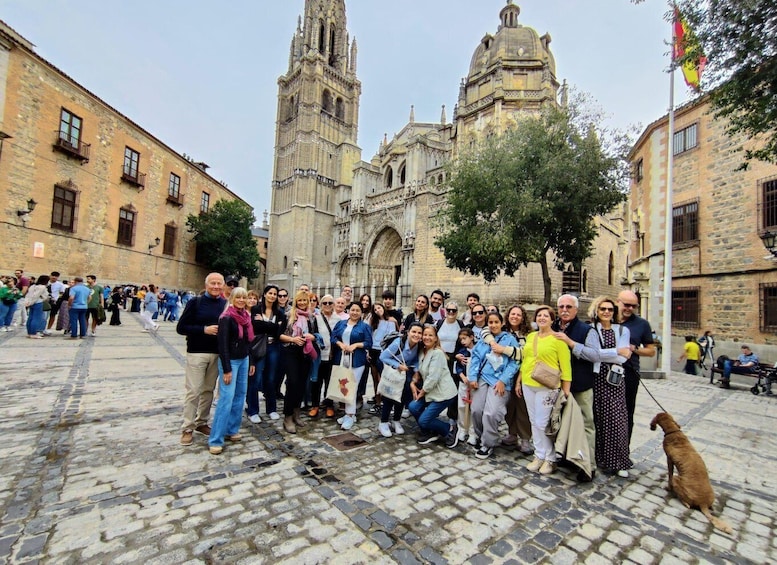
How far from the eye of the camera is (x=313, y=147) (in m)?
34.0

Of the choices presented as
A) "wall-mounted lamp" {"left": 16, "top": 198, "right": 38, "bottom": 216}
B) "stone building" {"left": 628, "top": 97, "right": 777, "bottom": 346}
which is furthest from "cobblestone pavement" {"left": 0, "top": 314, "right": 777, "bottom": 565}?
"wall-mounted lamp" {"left": 16, "top": 198, "right": 38, "bottom": 216}

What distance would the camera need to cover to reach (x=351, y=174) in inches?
1417

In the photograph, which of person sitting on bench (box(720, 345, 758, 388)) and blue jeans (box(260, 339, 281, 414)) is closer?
blue jeans (box(260, 339, 281, 414))

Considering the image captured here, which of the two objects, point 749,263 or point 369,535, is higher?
point 749,263

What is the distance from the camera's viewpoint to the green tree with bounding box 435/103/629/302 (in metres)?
11.0

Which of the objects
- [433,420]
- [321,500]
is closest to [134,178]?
[433,420]

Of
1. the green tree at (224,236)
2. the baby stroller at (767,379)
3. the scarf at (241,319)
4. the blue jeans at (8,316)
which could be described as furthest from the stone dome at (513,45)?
the blue jeans at (8,316)

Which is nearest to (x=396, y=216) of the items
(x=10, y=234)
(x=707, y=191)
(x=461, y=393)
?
(x=707, y=191)

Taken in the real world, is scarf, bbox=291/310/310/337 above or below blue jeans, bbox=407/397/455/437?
above

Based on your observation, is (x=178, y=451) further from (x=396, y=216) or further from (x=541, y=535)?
(x=396, y=216)

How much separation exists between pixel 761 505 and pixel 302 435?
433 cm

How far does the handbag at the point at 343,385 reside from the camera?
434 cm

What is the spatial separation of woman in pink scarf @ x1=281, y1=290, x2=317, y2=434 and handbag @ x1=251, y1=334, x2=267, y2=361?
24cm

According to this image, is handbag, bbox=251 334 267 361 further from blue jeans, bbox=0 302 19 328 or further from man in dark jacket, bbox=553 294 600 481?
blue jeans, bbox=0 302 19 328
